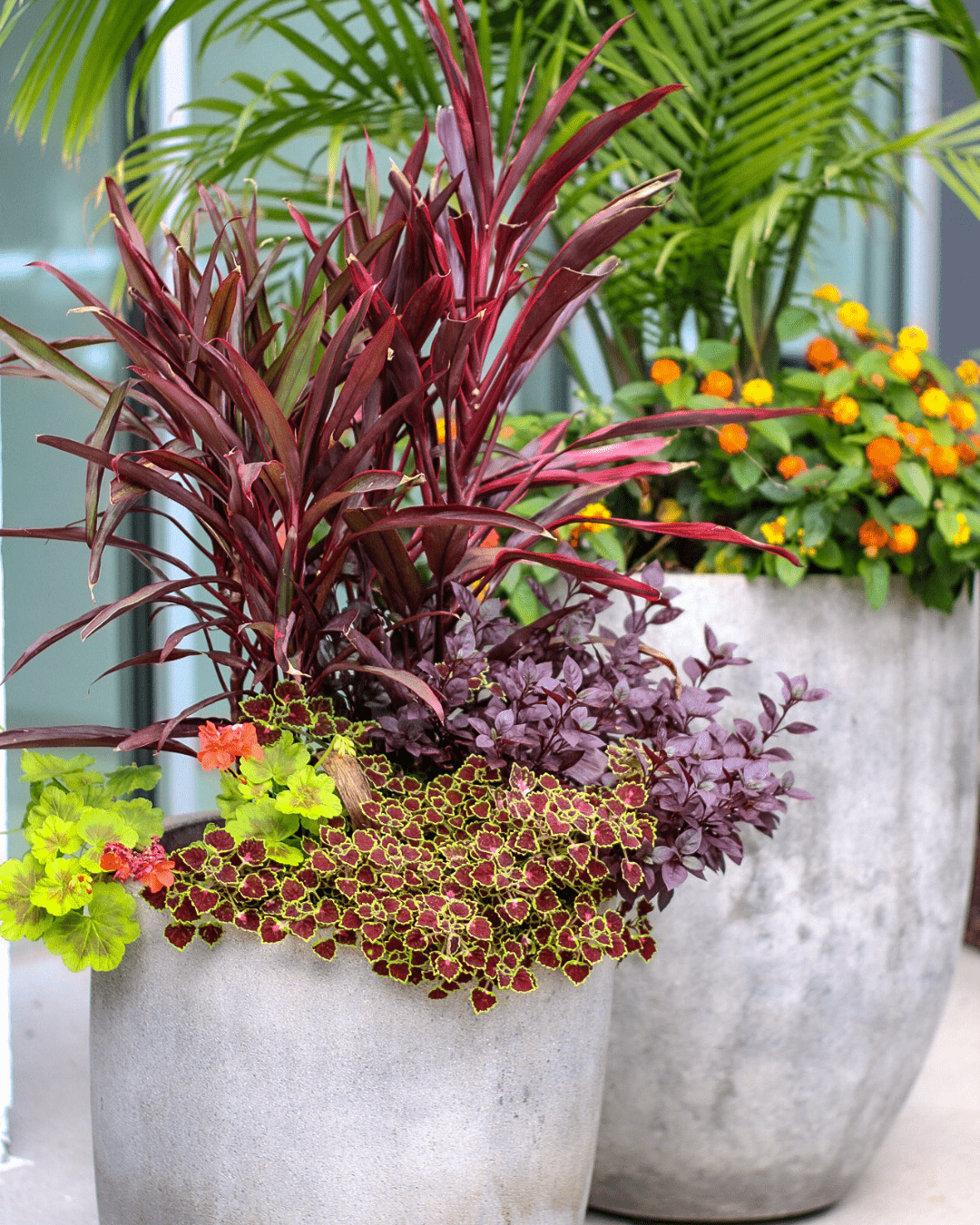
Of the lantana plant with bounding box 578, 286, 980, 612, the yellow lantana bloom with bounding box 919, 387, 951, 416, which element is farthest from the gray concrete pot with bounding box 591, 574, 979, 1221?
the yellow lantana bloom with bounding box 919, 387, 951, 416

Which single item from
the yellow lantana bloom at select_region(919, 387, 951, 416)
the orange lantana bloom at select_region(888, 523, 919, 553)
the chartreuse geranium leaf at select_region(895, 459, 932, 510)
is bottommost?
the orange lantana bloom at select_region(888, 523, 919, 553)

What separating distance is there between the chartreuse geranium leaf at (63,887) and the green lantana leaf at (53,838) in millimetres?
11

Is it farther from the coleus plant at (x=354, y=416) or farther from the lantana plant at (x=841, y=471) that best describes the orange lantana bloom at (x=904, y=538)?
the coleus plant at (x=354, y=416)

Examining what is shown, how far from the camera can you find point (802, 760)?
4.49ft

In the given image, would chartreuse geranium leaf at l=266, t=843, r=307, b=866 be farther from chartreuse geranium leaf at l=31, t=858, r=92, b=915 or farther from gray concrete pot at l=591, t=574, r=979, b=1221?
gray concrete pot at l=591, t=574, r=979, b=1221

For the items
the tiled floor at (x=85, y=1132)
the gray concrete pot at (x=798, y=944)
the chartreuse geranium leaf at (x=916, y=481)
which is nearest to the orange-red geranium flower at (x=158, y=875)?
the gray concrete pot at (x=798, y=944)

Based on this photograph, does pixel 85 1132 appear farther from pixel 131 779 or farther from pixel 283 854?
pixel 283 854

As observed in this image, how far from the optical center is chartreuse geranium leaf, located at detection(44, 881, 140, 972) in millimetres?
865

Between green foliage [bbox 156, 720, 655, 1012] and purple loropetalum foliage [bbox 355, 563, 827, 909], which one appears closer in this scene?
green foliage [bbox 156, 720, 655, 1012]

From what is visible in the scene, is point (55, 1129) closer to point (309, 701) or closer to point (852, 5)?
point (309, 701)

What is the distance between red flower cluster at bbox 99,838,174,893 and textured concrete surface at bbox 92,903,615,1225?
0.10 feet

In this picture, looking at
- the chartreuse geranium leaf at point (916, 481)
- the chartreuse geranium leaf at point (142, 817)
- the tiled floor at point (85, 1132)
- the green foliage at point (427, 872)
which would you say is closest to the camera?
the green foliage at point (427, 872)

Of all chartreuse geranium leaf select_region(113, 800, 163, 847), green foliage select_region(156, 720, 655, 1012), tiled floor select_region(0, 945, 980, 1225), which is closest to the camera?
green foliage select_region(156, 720, 655, 1012)

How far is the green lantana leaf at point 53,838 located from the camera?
878mm
